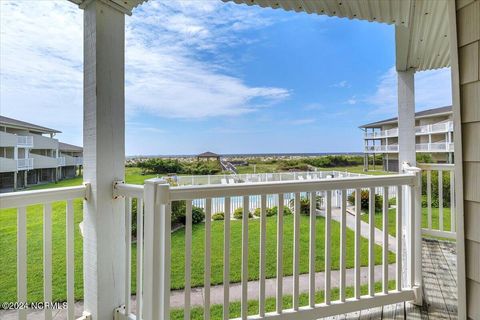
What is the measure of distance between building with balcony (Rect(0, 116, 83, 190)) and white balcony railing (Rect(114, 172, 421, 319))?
0.40m

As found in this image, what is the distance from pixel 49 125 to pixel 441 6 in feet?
9.72

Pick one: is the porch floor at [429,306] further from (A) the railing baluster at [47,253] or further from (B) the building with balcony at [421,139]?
(B) the building with balcony at [421,139]

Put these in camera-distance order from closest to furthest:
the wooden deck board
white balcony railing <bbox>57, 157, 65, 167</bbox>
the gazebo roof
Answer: white balcony railing <bbox>57, 157, 65, 167</bbox>, the wooden deck board, the gazebo roof

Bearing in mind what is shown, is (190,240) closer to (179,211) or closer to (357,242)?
(179,211)

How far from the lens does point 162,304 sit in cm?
138

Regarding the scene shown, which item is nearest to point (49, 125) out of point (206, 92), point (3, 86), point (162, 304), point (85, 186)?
point (3, 86)

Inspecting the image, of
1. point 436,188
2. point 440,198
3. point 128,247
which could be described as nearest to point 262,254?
point 128,247

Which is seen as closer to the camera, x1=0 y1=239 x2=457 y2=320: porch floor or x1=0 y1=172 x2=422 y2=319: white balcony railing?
x1=0 y1=172 x2=422 y2=319: white balcony railing

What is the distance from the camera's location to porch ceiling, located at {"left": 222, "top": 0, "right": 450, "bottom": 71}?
1789 mm

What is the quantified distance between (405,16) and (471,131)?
4.35ft

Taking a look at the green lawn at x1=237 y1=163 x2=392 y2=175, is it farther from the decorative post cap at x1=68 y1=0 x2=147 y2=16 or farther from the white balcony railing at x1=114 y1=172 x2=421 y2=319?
the decorative post cap at x1=68 y1=0 x2=147 y2=16

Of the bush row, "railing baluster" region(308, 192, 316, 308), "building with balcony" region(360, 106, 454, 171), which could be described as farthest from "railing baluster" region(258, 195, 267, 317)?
"building with balcony" region(360, 106, 454, 171)

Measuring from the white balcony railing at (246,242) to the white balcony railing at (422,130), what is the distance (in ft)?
3.56

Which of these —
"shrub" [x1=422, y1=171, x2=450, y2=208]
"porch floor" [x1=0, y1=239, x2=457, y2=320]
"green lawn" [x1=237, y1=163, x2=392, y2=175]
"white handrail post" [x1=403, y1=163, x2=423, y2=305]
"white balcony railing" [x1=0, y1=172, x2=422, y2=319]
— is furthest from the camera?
"shrub" [x1=422, y1=171, x2=450, y2=208]
